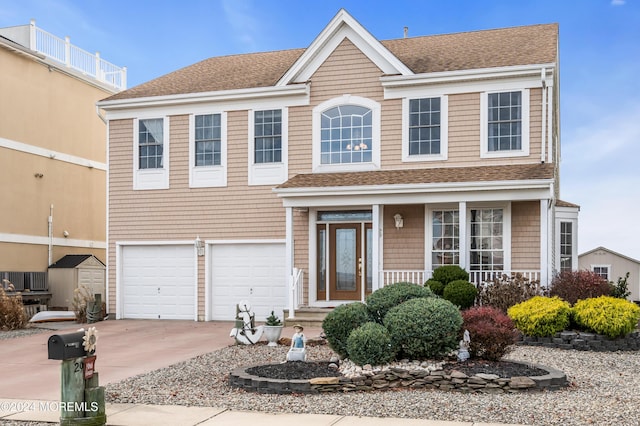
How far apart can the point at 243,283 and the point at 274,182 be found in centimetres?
288

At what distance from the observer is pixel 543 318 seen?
542 inches

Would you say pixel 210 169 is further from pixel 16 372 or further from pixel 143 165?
pixel 16 372

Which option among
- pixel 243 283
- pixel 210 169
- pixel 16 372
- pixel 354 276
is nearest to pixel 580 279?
pixel 354 276

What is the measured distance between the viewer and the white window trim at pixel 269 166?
762 inches

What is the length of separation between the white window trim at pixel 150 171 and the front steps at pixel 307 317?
18.0 feet

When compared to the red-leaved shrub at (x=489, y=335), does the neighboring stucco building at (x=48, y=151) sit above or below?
above

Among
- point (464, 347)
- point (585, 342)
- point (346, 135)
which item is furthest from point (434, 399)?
point (346, 135)

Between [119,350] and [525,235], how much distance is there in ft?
31.1

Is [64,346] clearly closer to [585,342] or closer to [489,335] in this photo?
[489,335]

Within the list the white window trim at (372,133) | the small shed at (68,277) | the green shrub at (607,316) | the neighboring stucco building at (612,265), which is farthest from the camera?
the neighboring stucco building at (612,265)

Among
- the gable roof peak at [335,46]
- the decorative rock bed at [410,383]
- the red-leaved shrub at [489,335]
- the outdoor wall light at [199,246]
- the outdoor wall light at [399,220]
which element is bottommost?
the decorative rock bed at [410,383]

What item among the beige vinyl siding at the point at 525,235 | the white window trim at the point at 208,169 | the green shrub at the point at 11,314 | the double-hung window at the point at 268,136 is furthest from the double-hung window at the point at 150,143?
the beige vinyl siding at the point at 525,235

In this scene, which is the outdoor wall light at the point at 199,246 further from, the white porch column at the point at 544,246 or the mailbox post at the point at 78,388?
the mailbox post at the point at 78,388

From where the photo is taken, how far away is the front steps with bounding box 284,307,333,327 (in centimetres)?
1744
